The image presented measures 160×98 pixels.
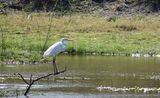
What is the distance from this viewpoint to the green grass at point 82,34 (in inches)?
1455

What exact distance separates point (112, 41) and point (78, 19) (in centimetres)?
1257

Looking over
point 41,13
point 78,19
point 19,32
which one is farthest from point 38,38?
point 41,13

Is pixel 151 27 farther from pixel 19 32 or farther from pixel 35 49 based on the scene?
pixel 35 49

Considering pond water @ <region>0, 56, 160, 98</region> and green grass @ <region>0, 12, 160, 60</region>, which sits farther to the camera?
green grass @ <region>0, 12, 160, 60</region>

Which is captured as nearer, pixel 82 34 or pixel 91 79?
pixel 91 79

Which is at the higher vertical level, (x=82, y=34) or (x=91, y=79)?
(x=91, y=79)

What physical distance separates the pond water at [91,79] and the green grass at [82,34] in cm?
282

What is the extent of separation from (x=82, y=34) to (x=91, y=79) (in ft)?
64.9

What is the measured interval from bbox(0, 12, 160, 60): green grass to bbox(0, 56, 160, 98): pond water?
2.82 m

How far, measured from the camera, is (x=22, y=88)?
22.5 meters

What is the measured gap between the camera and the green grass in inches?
1455

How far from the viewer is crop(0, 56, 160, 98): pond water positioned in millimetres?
21578

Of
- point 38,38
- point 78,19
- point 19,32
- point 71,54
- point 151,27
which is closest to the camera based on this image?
point 71,54

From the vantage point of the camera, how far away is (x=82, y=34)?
149 feet
